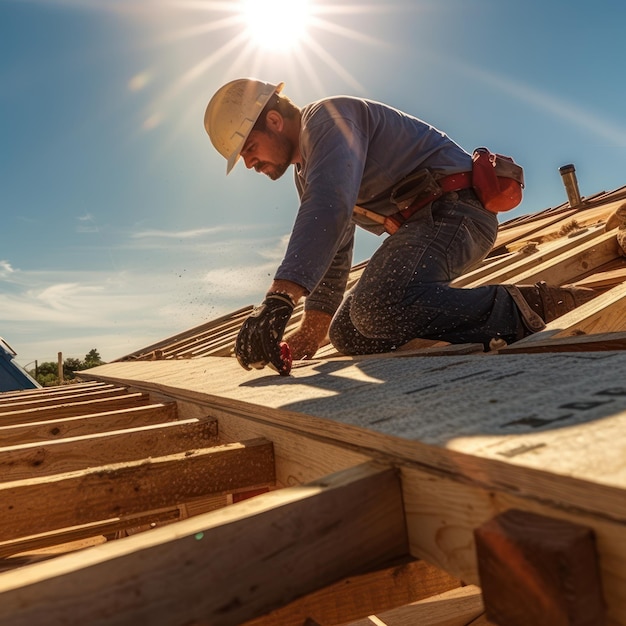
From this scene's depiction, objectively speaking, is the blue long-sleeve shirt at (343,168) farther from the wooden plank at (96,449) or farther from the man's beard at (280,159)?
the wooden plank at (96,449)

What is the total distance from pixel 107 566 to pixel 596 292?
3051mm

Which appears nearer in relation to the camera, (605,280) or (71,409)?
(71,409)

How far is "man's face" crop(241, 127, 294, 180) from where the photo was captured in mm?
3211

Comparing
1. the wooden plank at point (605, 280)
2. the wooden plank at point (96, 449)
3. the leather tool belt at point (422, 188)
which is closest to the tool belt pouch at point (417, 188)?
the leather tool belt at point (422, 188)

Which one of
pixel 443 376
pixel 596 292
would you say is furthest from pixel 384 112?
pixel 443 376

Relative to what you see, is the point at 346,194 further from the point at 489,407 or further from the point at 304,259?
the point at 489,407

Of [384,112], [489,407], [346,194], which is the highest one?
[384,112]

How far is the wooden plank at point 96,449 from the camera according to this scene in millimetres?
1613

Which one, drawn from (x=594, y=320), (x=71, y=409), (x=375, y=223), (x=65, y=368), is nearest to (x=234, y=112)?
(x=375, y=223)

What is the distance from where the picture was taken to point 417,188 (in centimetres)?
302

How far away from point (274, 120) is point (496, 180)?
1302 mm

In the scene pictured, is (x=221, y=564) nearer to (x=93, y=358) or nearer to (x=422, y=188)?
(x=422, y=188)

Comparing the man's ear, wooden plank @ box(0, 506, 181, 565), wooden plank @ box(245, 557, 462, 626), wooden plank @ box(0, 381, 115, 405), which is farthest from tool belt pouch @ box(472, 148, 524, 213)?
wooden plank @ box(0, 381, 115, 405)

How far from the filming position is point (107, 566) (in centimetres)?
65
